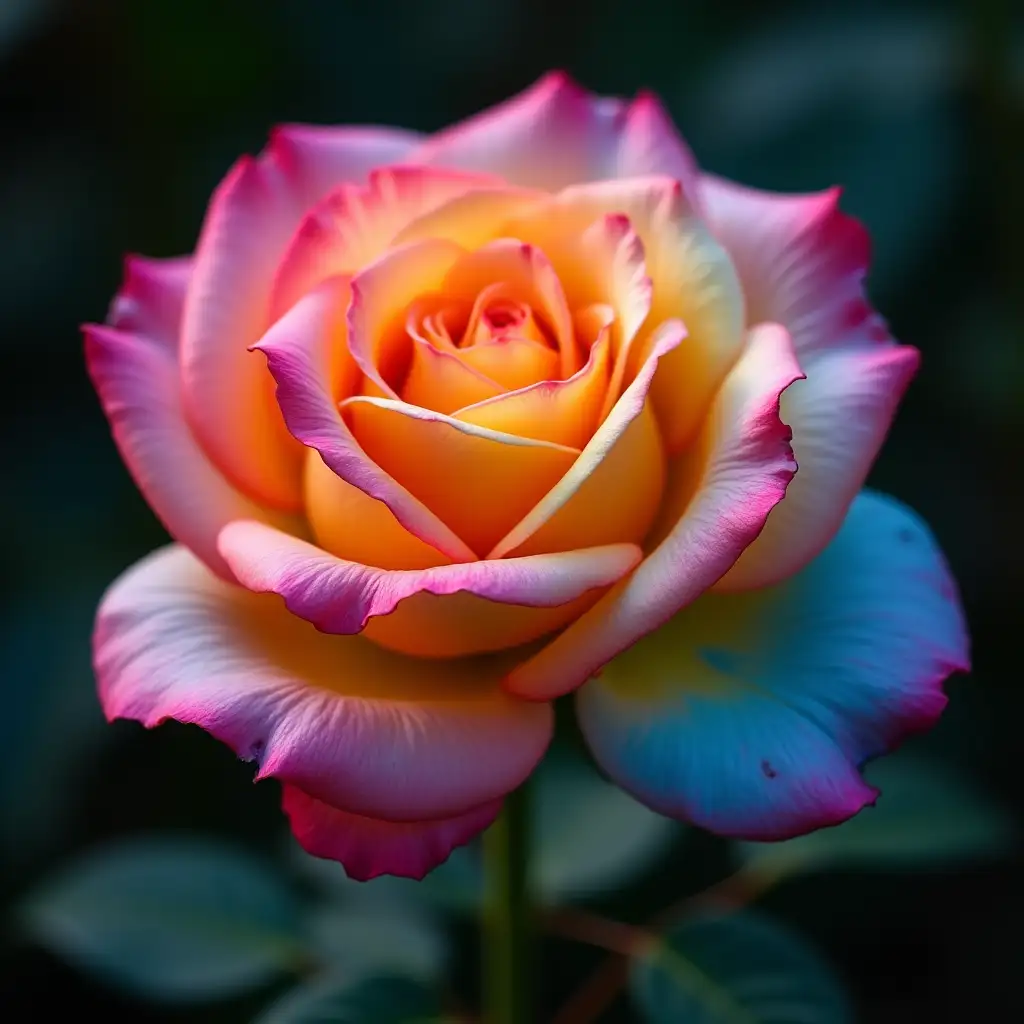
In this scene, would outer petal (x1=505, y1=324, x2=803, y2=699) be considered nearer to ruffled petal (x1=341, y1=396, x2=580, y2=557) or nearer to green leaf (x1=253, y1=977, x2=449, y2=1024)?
ruffled petal (x1=341, y1=396, x2=580, y2=557)

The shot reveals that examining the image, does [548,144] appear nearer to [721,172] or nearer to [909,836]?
[909,836]

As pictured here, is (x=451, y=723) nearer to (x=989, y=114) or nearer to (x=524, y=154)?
(x=524, y=154)

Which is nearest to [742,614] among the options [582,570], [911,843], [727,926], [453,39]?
[582,570]

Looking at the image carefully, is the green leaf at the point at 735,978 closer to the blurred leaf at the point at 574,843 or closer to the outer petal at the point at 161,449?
the blurred leaf at the point at 574,843

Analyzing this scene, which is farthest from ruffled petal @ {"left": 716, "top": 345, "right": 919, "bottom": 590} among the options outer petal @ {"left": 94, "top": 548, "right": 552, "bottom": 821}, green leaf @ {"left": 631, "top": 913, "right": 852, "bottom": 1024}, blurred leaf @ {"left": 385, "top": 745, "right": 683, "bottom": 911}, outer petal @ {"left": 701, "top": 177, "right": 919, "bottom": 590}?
blurred leaf @ {"left": 385, "top": 745, "right": 683, "bottom": 911}

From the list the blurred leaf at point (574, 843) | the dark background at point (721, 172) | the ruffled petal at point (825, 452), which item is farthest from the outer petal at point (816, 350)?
the dark background at point (721, 172)
